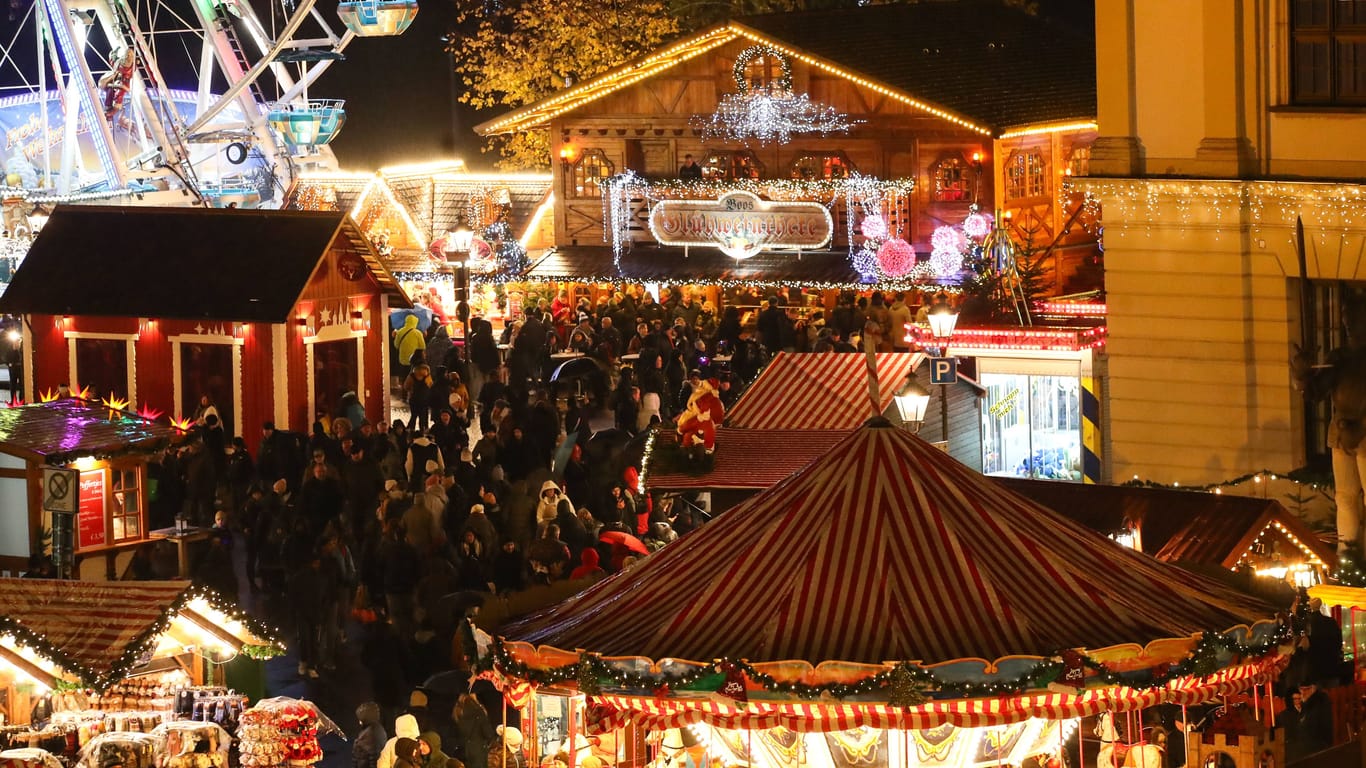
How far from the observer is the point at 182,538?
65.4 ft

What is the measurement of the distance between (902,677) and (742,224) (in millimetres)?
29621

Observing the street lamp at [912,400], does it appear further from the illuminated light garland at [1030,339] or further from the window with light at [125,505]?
the window with light at [125,505]

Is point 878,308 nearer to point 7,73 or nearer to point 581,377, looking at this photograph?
point 581,377

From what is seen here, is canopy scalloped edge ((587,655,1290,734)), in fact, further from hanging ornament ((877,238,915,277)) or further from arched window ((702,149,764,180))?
arched window ((702,149,764,180))

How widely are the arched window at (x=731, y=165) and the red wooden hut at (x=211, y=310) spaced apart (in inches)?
470

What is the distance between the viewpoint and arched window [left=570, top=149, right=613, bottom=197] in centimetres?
4253

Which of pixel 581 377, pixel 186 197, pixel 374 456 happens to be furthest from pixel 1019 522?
pixel 186 197

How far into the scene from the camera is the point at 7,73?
88.8 meters

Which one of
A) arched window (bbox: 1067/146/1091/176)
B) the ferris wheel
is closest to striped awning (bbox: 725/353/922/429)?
arched window (bbox: 1067/146/1091/176)

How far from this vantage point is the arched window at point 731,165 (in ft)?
134

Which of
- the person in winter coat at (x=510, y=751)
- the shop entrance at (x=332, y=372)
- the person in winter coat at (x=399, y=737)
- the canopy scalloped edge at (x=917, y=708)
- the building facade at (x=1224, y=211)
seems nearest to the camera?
the canopy scalloped edge at (x=917, y=708)

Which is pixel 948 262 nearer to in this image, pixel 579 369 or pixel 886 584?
pixel 579 369

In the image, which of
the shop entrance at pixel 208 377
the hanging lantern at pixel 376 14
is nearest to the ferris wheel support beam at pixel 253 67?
the hanging lantern at pixel 376 14

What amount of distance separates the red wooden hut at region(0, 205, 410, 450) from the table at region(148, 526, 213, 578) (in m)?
7.74
